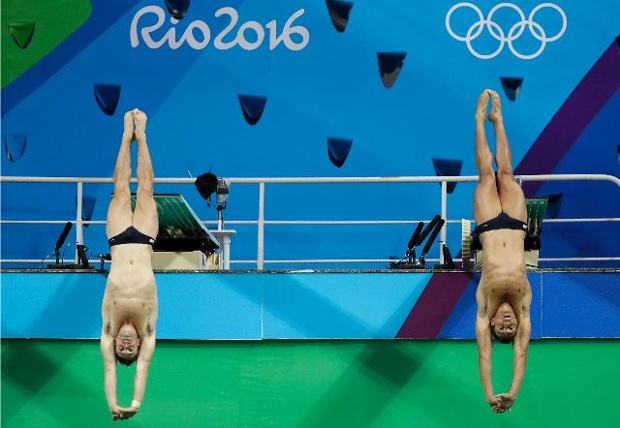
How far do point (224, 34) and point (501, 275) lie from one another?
372cm

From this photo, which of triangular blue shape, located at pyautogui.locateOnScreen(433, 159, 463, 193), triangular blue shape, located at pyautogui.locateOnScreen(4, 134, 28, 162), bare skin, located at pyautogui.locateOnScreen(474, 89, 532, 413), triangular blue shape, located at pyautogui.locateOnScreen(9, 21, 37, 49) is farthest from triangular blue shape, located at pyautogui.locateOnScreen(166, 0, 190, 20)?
bare skin, located at pyautogui.locateOnScreen(474, 89, 532, 413)

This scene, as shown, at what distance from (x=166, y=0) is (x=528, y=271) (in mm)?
4067

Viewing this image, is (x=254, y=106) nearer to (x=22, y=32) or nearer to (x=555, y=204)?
(x=22, y=32)

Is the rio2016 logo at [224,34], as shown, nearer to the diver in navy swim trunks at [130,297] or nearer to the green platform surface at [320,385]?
the diver in navy swim trunks at [130,297]

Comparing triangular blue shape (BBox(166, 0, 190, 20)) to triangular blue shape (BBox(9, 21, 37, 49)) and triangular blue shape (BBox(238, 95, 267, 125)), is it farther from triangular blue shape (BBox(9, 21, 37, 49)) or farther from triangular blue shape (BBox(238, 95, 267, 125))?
triangular blue shape (BBox(9, 21, 37, 49))

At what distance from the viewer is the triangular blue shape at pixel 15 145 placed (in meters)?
11.3

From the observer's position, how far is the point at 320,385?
955 cm

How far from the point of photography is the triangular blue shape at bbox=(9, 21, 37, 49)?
11.5 m

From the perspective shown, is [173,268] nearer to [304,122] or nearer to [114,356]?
[114,356]

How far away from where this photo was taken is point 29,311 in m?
9.62

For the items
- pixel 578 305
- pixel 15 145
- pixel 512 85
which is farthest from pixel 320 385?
pixel 15 145

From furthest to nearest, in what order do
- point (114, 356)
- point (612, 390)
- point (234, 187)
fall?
point (234, 187) < point (612, 390) < point (114, 356)

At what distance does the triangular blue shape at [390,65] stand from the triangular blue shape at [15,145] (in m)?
3.08

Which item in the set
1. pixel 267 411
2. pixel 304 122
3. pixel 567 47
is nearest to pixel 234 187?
pixel 304 122
